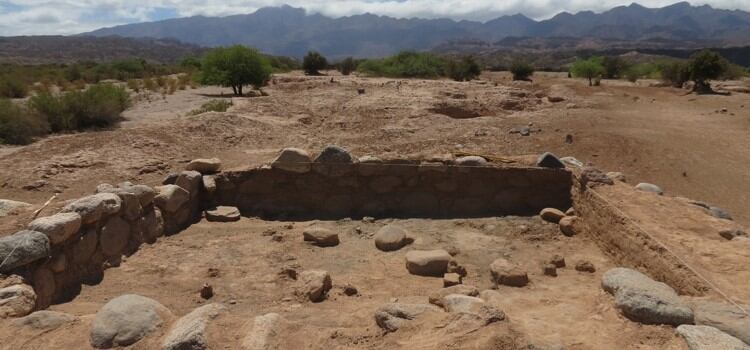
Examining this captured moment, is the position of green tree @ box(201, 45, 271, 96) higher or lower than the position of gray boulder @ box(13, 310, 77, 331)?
higher

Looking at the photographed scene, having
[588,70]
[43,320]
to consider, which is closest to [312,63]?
[588,70]

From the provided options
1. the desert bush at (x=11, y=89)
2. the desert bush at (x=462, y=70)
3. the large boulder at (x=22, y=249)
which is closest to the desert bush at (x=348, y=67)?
the desert bush at (x=462, y=70)

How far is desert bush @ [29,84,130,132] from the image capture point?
1169 centimetres

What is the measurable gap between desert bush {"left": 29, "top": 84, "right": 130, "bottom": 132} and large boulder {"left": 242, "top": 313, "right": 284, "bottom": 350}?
34.7 ft

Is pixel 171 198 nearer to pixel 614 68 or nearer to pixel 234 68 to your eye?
pixel 234 68

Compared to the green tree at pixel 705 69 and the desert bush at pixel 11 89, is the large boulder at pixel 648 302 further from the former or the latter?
the green tree at pixel 705 69

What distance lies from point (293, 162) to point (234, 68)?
15.1 m

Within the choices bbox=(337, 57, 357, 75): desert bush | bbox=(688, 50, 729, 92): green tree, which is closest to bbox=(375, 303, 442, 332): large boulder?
bbox=(688, 50, 729, 92): green tree

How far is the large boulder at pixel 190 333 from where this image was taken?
313cm

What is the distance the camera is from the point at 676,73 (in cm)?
2620

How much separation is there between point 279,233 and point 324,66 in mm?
32892

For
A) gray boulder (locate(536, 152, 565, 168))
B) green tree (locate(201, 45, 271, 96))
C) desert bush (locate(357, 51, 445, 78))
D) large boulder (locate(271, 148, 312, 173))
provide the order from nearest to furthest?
gray boulder (locate(536, 152, 565, 168)), large boulder (locate(271, 148, 312, 173)), green tree (locate(201, 45, 271, 96)), desert bush (locate(357, 51, 445, 78))

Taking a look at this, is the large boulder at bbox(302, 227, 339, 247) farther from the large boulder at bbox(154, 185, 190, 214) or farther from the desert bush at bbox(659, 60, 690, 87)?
the desert bush at bbox(659, 60, 690, 87)

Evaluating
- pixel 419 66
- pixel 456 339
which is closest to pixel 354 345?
pixel 456 339
